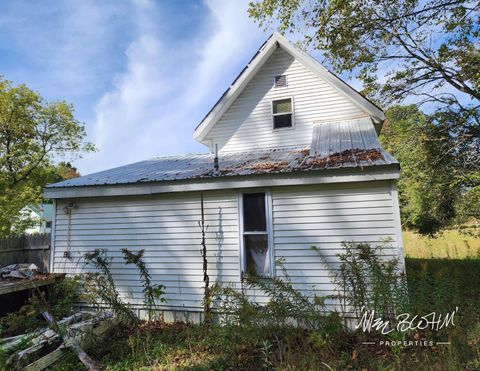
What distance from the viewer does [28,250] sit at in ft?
26.3

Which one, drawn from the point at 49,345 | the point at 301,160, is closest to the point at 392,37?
the point at 301,160

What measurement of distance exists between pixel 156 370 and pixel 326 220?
3.94 meters

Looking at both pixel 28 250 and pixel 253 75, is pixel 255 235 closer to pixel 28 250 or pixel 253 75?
pixel 253 75

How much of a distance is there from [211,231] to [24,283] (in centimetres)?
414

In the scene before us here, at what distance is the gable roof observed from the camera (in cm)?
873

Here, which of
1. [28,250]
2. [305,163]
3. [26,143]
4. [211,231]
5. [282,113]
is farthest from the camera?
[26,143]

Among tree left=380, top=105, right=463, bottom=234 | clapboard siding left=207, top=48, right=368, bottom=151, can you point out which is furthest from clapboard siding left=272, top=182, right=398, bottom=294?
tree left=380, top=105, right=463, bottom=234

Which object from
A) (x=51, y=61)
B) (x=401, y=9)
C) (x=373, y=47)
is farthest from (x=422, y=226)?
(x=51, y=61)

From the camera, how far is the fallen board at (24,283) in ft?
19.3

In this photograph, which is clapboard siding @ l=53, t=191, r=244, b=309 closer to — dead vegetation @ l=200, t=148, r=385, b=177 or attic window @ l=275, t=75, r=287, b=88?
Answer: dead vegetation @ l=200, t=148, r=385, b=177

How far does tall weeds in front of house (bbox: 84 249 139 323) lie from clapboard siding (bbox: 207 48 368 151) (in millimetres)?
4996

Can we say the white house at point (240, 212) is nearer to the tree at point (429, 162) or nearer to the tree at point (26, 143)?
the tree at point (429, 162)

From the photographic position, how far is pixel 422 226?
1350cm

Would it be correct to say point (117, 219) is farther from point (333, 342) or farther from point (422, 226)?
point (422, 226)
